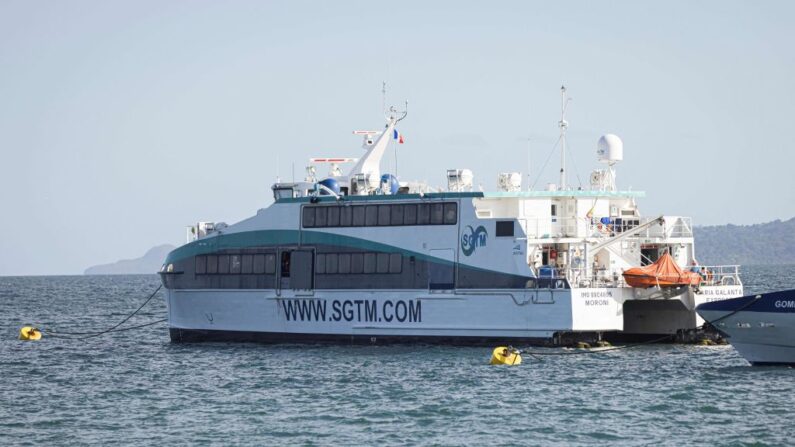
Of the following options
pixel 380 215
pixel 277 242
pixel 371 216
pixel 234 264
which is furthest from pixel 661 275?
pixel 234 264

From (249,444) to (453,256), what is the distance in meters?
15.5

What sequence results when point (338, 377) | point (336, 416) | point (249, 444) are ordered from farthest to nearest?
point (338, 377), point (336, 416), point (249, 444)

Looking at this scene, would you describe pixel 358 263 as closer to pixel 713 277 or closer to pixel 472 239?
pixel 472 239

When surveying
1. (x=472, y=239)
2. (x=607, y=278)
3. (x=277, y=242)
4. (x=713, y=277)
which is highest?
(x=277, y=242)

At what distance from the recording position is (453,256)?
41500 millimetres

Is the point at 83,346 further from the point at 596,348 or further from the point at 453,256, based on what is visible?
the point at 596,348

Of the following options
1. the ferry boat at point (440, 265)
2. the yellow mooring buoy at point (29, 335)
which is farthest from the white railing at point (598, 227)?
the yellow mooring buoy at point (29, 335)

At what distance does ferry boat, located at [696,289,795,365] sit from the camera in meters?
34.6

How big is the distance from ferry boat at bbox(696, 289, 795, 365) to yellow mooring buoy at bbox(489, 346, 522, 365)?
5.45 m

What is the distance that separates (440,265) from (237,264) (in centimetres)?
799

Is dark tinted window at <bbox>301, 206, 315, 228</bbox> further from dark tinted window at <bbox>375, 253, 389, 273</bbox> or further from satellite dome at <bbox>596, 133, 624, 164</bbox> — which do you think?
satellite dome at <bbox>596, 133, 624, 164</bbox>

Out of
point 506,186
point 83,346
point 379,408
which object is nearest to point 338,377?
point 379,408

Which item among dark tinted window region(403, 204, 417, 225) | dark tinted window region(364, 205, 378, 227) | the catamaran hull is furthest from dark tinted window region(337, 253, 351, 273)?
dark tinted window region(403, 204, 417, 225)

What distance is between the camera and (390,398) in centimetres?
3247
